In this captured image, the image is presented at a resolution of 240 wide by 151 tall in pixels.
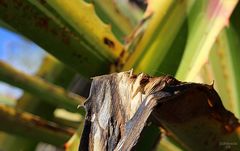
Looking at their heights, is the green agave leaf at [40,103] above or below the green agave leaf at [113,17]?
below

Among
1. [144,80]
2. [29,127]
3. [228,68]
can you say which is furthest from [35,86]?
[144,80]

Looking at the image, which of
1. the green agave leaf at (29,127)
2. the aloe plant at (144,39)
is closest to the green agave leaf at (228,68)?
the aloe plant at (144,39)

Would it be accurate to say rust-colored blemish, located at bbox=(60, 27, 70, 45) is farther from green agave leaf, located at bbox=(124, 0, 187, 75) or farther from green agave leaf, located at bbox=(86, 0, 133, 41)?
green agave leaf, located at bbox=(86, 0, 133, 41)

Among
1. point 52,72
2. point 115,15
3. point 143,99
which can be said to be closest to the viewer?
point 143,99

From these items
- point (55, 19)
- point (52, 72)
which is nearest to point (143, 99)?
point (55, 19)

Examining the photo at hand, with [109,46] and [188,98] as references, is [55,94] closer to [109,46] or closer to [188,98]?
[109,46]

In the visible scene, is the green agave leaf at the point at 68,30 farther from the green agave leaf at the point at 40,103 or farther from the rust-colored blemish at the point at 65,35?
the green agave leaf at the point at 40,103

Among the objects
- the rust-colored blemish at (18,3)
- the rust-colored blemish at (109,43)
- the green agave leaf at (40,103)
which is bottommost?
the green agave leaf at (40,103)
